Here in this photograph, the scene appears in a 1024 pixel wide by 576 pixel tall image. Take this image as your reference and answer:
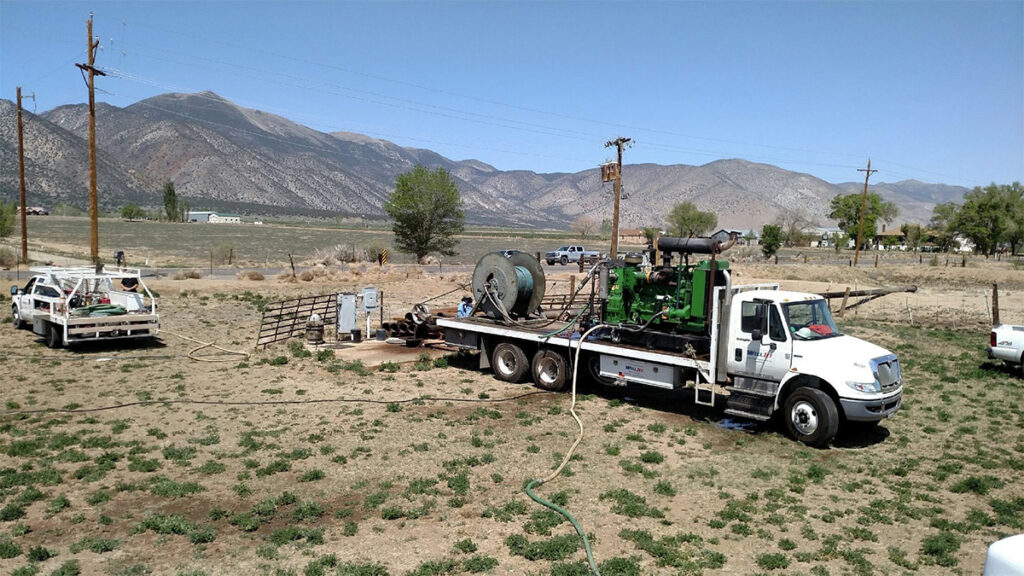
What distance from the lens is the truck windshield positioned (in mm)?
11617

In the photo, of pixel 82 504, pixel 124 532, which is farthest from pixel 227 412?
pixel 124 532

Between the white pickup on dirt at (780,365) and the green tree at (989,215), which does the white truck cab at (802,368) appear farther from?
the green tree at (989,215)

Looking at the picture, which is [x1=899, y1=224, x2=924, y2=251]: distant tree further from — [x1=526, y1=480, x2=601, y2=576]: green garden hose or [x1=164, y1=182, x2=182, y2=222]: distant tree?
[x1=164, y1=182, x2=182, y2=222]: distant tree

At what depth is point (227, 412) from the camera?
12492mm

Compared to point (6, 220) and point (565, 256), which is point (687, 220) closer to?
point (565, 256)

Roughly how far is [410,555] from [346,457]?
329 cm

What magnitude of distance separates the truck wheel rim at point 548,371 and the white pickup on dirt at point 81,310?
10.6 metres

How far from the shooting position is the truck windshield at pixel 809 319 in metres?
11.6

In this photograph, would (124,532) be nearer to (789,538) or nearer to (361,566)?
(361,566)

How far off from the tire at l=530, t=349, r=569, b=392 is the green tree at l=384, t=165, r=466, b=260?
41.4m

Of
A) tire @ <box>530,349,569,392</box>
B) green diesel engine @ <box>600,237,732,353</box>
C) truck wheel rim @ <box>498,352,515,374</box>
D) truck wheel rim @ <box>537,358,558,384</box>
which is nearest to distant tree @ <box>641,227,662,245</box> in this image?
green diesel engine @ <box>600,237,732,353</box>

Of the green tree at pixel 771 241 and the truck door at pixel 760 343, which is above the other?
the green tree at pixel 771 241

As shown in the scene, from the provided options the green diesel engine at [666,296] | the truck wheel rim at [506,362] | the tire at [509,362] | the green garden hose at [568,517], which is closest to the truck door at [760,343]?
the green diesel engine at [666,296]

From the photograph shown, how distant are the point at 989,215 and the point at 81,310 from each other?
4394 inches
